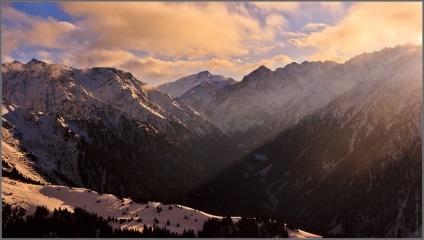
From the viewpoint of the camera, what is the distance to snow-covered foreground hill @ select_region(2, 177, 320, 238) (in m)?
171

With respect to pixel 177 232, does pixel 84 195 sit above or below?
above

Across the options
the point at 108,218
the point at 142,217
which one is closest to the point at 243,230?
the point at 142,217

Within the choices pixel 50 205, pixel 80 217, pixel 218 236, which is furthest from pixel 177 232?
pixel 50 205

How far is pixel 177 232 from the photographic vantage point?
167125mm

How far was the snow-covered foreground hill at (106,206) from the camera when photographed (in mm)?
170625

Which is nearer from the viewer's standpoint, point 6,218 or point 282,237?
point 6,218

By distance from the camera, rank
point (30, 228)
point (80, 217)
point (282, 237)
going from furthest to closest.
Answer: point (282, 237) → point (80, 217) → point (30, 228)

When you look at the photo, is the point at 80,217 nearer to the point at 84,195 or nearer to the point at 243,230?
the point at 84,195

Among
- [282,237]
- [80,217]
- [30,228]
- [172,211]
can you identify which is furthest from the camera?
[172,211]

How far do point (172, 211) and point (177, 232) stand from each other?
24.2m

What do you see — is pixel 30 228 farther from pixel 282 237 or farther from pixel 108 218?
pixel 282 237

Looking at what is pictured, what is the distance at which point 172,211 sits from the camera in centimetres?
19088

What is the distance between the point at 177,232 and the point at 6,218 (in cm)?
5744

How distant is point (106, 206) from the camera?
607 feet
